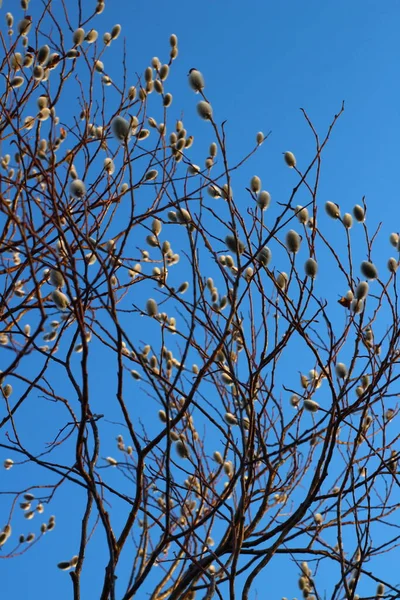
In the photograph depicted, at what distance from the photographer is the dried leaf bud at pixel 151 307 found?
8.57 feet

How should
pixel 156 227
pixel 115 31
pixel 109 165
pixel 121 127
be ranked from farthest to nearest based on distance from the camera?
1. pixel 115 31
2. pixel 109 165
3. pixel 156 227
4. pixel 121 127

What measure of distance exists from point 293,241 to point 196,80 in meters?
0.64

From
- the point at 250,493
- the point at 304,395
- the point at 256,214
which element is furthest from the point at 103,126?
the point at 250,493

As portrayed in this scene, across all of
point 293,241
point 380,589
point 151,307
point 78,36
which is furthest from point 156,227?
point 380,589

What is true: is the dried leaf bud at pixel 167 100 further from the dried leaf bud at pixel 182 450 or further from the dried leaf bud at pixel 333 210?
the dried leaf bud at pixel 182 450

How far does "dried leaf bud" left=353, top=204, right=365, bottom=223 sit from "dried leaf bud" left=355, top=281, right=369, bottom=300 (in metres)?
0.39

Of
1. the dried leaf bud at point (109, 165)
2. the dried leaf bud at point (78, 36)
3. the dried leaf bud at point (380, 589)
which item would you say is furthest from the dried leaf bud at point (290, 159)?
the dried leaf bud at point (380, 589)

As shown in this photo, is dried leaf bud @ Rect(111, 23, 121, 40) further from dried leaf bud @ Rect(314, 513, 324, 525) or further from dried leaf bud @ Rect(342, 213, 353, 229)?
dried leaf bud @ Rect(314, 513, 324, 525)

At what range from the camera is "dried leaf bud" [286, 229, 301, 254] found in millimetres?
2248

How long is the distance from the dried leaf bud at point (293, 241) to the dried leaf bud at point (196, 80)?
23.4 inches

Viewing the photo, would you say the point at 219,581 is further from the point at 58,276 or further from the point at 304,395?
the point at 58,276

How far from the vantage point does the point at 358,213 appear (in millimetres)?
2486

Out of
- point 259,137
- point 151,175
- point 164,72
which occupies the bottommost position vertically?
point 259,137

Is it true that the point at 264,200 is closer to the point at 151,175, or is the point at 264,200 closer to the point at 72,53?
the point at 151,175
